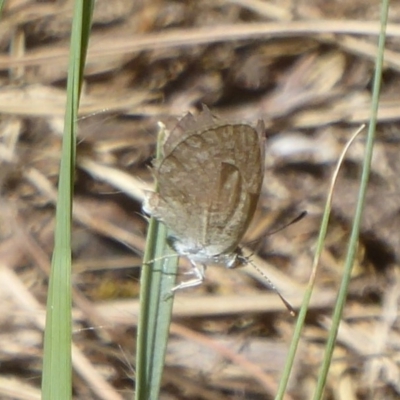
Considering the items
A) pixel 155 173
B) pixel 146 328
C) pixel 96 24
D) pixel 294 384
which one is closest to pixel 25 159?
pixel 96 24

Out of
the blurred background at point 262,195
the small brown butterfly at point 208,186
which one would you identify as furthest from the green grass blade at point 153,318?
the blurred background at point 262,195

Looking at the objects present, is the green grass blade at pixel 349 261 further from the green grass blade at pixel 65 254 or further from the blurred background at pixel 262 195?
the blurred background at pixel 262 195

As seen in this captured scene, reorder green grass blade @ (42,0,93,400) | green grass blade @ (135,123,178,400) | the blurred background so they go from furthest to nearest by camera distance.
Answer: the blurred background
green grass blade @ (135,123,178,400)
green grass blade @ (42,0,93,400)

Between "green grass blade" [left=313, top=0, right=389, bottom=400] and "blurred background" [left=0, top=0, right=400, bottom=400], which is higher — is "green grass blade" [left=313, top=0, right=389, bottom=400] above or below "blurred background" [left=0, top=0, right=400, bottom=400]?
below

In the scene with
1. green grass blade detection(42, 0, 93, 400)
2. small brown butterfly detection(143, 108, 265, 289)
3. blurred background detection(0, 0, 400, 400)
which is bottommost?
green grass blade detection(42, 0, 93, 400)

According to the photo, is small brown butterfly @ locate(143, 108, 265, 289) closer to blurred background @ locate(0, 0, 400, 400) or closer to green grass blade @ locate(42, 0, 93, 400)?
green grass blade @ locate(42, 0, 93, 400)

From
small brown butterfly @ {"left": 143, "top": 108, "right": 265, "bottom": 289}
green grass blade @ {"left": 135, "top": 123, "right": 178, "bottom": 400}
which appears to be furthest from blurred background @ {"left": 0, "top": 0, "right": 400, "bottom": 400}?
green grass blade @ {"left": 135, "top": 123, "right": 178, "bottom": 400}

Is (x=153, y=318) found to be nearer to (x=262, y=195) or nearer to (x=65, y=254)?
(x=65, y=254)
